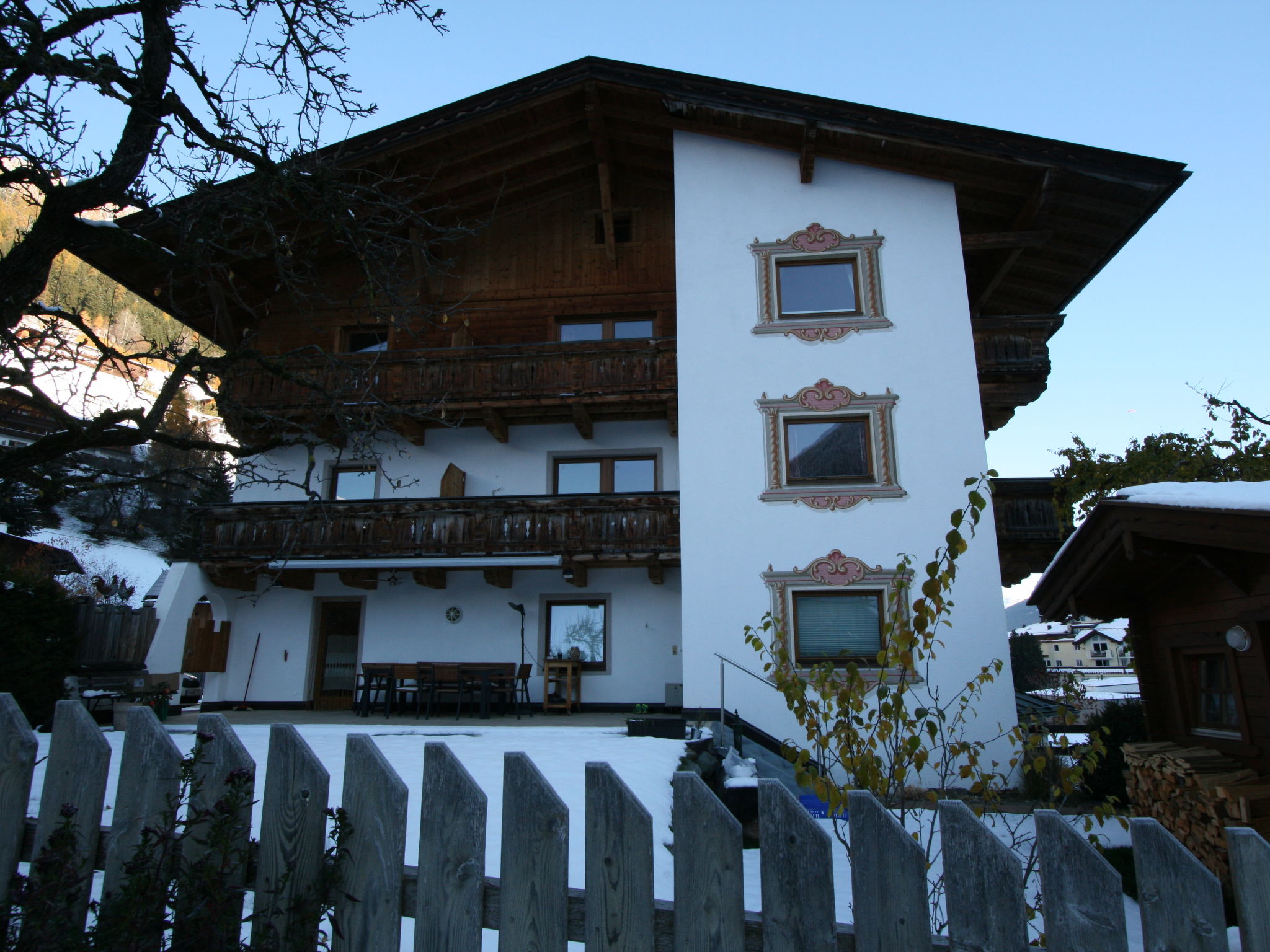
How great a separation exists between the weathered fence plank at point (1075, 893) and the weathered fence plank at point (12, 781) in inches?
117

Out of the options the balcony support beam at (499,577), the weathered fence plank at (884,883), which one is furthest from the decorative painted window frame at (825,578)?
the weathered fence plank at (884,883)

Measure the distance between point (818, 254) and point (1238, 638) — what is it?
10.1m

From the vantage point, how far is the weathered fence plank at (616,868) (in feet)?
6.88

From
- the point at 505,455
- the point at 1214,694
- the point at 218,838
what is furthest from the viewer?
the point at 505,455

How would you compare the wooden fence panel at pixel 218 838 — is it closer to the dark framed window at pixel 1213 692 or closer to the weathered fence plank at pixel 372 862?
the weathered fence plank at pixel 372 862

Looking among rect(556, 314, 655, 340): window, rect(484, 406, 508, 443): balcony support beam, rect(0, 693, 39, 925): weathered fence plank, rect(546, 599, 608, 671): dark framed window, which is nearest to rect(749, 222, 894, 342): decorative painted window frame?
rect(556, 314, 655, 340): window

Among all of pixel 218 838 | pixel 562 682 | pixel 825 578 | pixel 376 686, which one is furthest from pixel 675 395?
pixel 218 838

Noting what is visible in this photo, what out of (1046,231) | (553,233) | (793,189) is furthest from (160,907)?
(553,233)

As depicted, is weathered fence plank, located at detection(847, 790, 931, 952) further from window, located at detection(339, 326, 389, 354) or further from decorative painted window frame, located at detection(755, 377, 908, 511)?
window, located at detection(339, 326, 389, 354)

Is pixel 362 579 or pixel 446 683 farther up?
pixel 362 579

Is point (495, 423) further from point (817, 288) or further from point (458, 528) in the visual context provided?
point (817, 288)

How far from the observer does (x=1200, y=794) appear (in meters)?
6.66

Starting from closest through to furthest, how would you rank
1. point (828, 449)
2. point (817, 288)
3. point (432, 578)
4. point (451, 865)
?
point (451, 865) < point (828, 449) < point (817, 288) < point (432, 578)

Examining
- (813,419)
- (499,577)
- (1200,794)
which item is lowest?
(1200,794)
